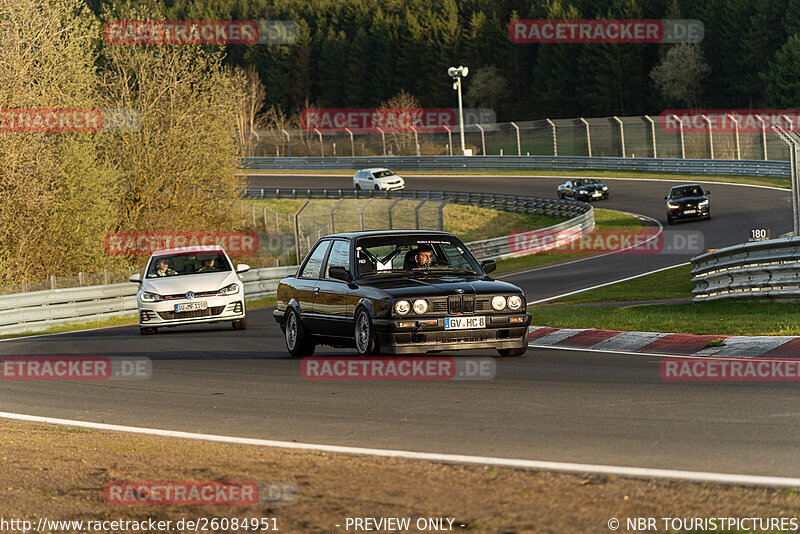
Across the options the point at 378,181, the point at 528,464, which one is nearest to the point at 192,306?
the point at 528,464

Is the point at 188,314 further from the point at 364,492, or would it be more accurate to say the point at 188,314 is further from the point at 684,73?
the point at 684,73

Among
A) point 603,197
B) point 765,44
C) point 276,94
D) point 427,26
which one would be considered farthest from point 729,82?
point 276,94

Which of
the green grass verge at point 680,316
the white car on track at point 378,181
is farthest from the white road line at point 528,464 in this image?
the white car on track at point 378,181

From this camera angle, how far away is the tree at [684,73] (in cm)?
10038

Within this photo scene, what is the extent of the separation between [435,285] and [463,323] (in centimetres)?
58

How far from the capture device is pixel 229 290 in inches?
771

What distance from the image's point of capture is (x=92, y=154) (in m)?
36.0

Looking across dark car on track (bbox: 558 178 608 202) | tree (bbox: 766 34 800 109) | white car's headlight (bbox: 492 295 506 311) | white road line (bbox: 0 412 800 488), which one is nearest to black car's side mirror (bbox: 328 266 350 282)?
white car's headlight (bbox: 492 295 506 311)

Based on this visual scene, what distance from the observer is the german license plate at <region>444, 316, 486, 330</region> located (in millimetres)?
11180

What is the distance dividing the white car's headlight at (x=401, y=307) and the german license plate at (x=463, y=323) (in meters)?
0.43

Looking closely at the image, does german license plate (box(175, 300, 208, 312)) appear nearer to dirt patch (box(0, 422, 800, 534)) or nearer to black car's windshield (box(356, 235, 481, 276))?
black car's windshield (box(356, 235, 481, 276))

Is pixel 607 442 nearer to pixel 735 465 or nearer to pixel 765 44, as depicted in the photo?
pixel 735 465

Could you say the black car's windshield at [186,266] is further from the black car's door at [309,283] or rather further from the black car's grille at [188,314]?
the black car's door at [309,283]

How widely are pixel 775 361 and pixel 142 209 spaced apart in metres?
32.3
